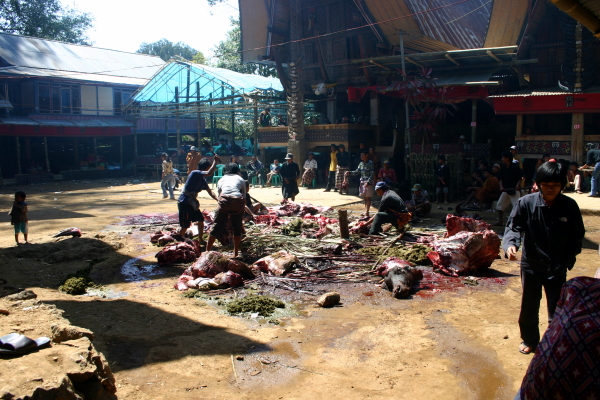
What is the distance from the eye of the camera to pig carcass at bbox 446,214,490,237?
817 cm

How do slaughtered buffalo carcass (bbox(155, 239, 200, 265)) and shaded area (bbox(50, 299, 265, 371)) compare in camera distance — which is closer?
shaded area (bbox(50, 299, 265, 371))

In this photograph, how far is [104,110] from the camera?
29.9m

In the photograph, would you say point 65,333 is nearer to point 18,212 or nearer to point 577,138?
point 18,212

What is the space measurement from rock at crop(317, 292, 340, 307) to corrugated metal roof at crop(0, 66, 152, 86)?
2474 centimetres

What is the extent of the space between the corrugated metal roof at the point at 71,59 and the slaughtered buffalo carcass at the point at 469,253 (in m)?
25.8

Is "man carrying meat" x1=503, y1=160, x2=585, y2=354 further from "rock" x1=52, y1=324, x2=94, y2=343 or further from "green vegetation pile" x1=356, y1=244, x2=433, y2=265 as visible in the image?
"green vegetation pile" x1=356, y1=244, x2=433, y2=265

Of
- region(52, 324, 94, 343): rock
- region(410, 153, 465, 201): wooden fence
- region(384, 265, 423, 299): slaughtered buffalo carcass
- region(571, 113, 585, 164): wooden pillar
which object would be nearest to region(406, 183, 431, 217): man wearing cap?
region(410, 153, 465, 201): wooden fence

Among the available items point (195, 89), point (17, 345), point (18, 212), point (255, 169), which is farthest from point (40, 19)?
point (17, 345)

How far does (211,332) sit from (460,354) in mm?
2421

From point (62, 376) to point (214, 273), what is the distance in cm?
433

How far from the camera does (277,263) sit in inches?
295

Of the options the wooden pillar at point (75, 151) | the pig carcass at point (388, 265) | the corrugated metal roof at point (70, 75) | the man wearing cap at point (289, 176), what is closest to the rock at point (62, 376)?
the pig carcass at point (388, 265)

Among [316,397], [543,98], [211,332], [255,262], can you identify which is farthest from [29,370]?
[543,98]

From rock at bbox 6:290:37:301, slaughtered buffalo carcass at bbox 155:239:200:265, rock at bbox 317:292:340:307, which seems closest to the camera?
rock at bbox 6:290:37:301
